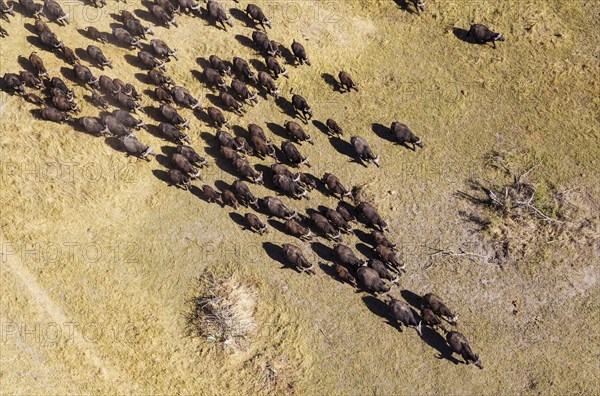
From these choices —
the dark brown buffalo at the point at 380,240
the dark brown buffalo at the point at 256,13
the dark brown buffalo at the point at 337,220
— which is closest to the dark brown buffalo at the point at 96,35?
the dark brown buffalo at the point at 256,13

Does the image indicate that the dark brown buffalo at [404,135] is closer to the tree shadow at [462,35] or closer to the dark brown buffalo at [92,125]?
the tree shadow at [462,35]

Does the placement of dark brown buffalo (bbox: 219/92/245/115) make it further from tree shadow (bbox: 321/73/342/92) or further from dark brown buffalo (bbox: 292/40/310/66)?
tree shadow (bbox: 321/73/342/92)

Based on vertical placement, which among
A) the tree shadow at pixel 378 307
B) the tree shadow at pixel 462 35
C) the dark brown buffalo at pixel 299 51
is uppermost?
the tree shadow at pixel 462 35

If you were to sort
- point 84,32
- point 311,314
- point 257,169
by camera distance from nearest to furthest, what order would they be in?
1. point 311,314
2. point 257,169
3. point 84,32

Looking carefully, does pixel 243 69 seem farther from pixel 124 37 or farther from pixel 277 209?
pixel 277 209

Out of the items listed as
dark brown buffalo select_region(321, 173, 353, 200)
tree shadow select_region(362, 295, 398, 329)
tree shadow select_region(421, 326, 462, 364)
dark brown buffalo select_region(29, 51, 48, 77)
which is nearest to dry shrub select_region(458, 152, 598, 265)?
tree shadow select_region(421, 326, 462, 364)

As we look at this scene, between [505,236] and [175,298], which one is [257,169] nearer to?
[175,298]

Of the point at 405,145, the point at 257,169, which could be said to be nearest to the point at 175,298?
the point at 257,169
